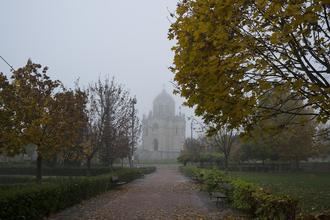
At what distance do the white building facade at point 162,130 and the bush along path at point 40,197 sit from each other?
297ft

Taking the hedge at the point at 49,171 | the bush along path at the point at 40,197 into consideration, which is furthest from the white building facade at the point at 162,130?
the bush along path at the point at 40,197

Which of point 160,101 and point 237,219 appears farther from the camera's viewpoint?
point 160,101

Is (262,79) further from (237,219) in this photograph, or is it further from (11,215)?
(11,215)

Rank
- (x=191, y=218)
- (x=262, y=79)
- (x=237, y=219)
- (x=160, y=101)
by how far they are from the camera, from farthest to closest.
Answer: (x=160, y=101), (x=191, y=218), (x=237, y=219), (x=262, y=79)

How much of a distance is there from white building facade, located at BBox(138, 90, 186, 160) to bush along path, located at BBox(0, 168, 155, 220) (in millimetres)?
90535

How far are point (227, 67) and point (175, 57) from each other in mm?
1236

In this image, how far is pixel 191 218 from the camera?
13812mm

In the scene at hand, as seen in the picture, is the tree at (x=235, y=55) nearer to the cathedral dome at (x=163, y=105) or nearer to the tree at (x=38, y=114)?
the tree at (x=38, y=114)

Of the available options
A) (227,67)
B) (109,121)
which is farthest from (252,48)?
(109,121)

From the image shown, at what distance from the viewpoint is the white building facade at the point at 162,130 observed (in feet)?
366

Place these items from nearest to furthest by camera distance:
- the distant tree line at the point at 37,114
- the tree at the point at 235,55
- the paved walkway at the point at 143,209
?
the tree at the point at 235,55 → the paved walkway at the point at 143,209 → the distant tree line at the point at 37,114

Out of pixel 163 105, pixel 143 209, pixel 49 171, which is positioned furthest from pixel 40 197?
pixel 163 105

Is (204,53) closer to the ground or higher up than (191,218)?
higher up

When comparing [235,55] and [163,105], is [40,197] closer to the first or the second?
[235,55]
